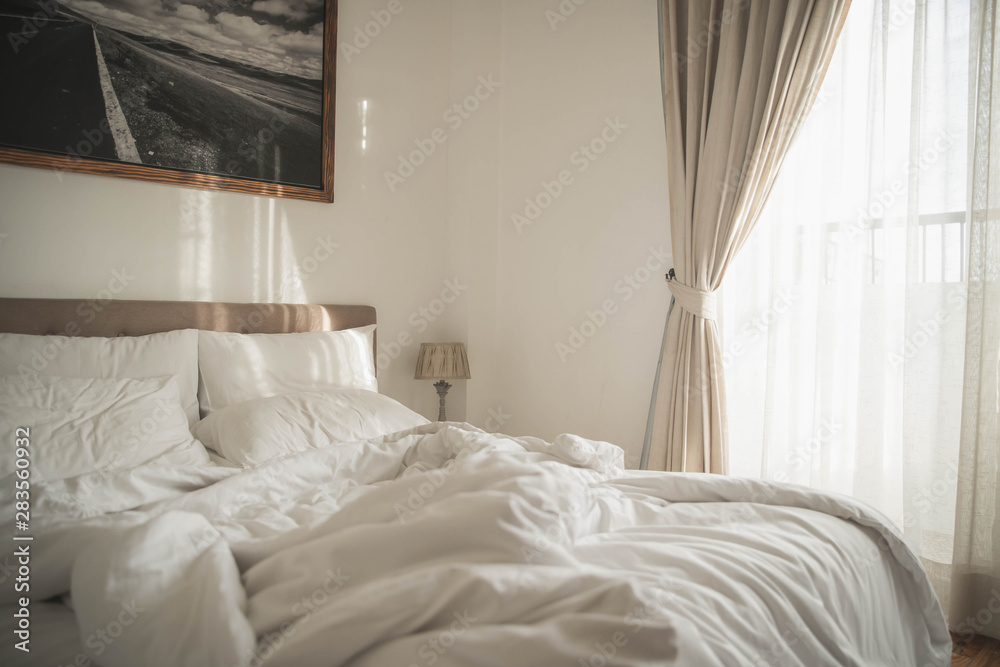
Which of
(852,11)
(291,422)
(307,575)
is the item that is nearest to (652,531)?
(307,575)

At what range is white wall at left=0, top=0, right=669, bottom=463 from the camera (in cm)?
271

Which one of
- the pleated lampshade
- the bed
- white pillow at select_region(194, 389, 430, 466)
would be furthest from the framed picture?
white pillow at select_region(194, 389, 430, 466)

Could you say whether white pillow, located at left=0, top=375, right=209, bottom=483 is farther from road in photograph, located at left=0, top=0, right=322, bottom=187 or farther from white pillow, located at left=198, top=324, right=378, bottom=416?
road in photograph, located at left=0, top=0, right=322, bottom=187

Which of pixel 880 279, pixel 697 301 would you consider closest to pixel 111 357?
pixel 697 301

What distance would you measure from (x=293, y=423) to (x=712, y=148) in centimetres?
213

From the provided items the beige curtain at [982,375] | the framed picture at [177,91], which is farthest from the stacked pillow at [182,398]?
the beige curtain at [982,375]

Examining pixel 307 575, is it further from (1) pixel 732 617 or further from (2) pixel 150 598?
(1) pixel 732 617

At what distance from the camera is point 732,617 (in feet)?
3.54

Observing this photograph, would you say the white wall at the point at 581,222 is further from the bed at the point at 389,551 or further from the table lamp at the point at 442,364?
the bed at the point at 389,551

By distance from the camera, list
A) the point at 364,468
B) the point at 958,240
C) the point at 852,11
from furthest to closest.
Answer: the point at 852,11, the point at 958,240, the point at 364,468

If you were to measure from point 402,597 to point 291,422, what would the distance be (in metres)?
1.38

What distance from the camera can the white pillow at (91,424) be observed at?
1.73m

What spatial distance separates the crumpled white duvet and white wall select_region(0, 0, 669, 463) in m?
1.44

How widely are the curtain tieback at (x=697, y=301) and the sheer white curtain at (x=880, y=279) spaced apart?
203 mm
